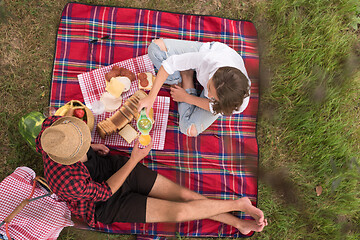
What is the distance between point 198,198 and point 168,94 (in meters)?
0.98

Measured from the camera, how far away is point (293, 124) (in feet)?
8.09

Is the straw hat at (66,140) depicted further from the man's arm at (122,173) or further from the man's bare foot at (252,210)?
the man's bare foot at (252,210)

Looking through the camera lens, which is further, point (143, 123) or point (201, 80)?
point (143, 123)

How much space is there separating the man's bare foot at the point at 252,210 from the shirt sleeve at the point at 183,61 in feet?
4.05

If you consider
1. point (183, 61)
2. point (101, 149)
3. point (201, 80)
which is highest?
point (183, 61)

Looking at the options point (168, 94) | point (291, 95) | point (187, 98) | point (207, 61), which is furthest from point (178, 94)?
point (291, 95)

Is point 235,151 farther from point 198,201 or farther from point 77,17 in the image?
point 77,17

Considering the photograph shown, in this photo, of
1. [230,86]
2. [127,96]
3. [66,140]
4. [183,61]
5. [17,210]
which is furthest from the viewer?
[127,96]

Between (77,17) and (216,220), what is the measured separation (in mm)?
2293

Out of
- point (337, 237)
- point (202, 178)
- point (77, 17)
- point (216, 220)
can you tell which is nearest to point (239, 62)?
point (202, 178)

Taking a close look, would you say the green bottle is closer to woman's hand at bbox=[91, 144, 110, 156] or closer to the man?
the man

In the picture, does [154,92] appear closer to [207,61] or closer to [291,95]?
[207,61]

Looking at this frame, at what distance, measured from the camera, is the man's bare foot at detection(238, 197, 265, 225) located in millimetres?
2148

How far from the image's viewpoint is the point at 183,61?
6.10 feet
